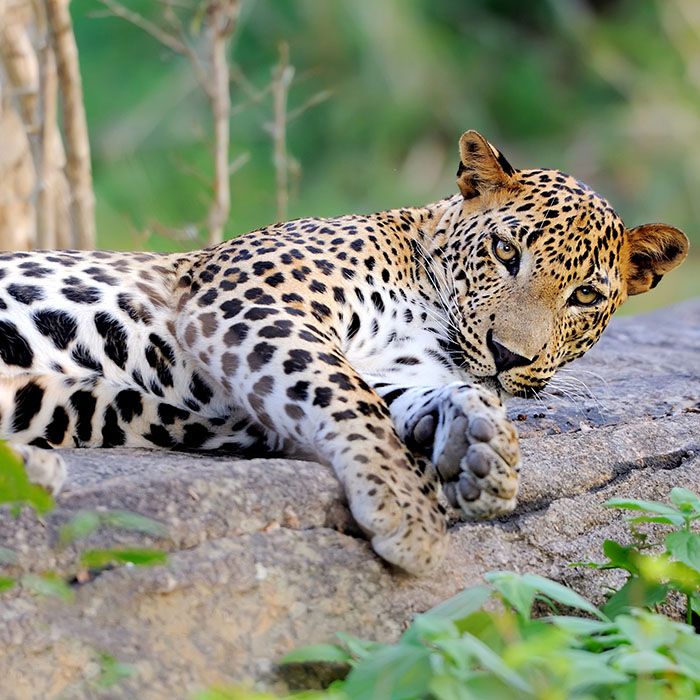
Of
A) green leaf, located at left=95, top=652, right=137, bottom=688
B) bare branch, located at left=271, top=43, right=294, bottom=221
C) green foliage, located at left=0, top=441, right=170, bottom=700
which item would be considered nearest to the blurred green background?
bare branch, located at left=271, top=43, right=294, bottom=221

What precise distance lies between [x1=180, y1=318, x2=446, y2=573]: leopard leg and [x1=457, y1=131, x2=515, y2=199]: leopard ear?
1.21 metres

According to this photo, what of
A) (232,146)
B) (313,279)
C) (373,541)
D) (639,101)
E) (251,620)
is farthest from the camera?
(639,101)

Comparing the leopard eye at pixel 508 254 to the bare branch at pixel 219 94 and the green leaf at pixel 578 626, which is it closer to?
the green leaf at pixel 578 626

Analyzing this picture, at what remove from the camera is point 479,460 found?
400cm

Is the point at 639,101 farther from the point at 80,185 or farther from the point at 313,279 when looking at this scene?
the point at 313,279

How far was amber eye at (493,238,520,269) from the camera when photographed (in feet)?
17.5

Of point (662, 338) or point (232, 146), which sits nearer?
point (662, 338)

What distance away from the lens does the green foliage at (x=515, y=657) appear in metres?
2.92

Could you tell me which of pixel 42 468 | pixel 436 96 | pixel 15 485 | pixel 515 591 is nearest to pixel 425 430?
pixel 515 591

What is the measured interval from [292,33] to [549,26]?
4.31 metres

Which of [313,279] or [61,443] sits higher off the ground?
[313,279]

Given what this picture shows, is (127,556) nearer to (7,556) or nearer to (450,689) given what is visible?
(7,556)

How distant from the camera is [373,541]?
3.97m

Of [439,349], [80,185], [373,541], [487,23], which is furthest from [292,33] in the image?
[373,541]
